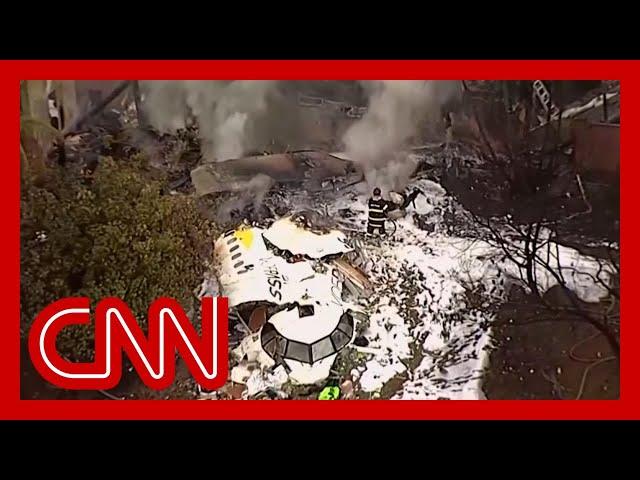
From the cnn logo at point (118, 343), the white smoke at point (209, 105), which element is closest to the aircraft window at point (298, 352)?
the cnn logo at point (118, 343)

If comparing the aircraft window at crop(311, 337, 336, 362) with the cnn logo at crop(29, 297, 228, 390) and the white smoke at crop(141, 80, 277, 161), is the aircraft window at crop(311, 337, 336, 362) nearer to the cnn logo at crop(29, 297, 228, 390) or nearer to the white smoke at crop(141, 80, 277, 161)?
the cnn logo at crop(29, 297, 228, 390)

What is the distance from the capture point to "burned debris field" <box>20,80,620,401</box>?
1516 mm

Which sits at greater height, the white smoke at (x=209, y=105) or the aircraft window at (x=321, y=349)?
the white smoke at (x=209, y=105)

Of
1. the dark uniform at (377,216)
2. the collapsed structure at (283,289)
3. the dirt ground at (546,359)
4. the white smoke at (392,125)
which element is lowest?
the dirt ground at (546,359)

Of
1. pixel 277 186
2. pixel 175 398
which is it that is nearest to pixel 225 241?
pixel 277 186

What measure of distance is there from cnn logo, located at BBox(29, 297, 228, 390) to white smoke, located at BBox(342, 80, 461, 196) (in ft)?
1.37

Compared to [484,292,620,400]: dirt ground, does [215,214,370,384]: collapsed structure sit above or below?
above

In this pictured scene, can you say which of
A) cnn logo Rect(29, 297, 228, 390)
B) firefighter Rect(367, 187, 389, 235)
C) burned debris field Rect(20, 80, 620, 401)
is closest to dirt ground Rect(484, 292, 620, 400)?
burned debris field Rect(20, 80, 620, 401)

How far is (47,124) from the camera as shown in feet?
4.95

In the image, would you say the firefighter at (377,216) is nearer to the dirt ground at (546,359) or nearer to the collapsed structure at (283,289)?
the collapsed structure at (283,289)
